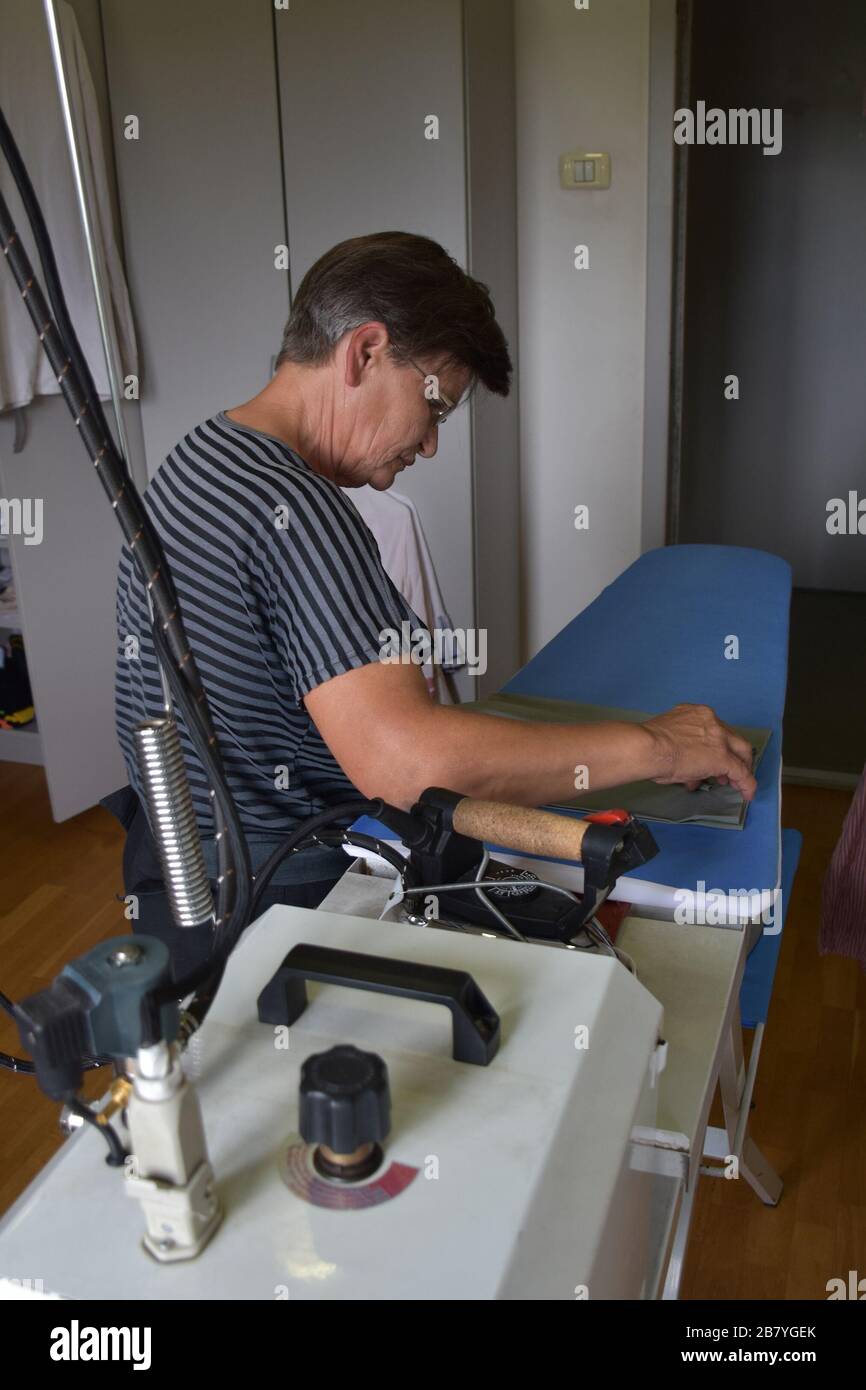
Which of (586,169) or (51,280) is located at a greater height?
(586,169)

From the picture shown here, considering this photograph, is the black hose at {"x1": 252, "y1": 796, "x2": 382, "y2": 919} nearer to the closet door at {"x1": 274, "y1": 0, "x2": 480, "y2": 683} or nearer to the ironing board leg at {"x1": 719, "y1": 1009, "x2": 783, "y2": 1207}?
the ironing board leg at {"x1": 719, "y1": 1009, "x2": 783, "y2": 1207}

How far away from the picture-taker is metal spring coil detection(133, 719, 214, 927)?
564 mm

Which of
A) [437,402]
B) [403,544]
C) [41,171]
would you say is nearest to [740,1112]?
[437,402]

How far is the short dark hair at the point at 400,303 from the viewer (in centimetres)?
118

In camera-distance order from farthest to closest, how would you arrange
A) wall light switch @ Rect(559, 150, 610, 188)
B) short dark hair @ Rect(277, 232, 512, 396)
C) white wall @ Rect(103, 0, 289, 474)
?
wall light switch @ Rect(559, 150, 610, 188) → white wall @ Rect(103, 0, 289, 474) → short dark hair @ Rect(277, 232, 512, 396)

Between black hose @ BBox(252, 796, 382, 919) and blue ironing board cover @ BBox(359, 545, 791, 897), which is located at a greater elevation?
black hose @ BBox(252, 796, 382, 919)

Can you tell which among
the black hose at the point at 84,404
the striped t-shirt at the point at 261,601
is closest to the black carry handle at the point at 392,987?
the black hose at the point at 84,404

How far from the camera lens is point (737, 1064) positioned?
1.11 meters

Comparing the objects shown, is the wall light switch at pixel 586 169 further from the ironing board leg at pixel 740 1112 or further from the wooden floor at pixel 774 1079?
the ironing board leg at pixel 740 1112

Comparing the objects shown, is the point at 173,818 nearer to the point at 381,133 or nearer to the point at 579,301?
the point at 381,133

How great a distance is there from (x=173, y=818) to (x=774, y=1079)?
66.4 inches

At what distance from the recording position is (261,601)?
1.10 m

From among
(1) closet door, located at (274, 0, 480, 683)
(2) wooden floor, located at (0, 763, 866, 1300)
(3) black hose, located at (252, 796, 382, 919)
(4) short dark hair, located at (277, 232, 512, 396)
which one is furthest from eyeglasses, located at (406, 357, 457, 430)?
(1) closet door, located at (274, 0, 480, 683)

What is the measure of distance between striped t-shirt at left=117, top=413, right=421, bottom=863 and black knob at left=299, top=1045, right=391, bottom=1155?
1.71 feet
